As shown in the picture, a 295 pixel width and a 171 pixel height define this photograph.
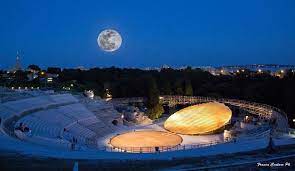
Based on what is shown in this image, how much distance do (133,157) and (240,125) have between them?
72.7 ft

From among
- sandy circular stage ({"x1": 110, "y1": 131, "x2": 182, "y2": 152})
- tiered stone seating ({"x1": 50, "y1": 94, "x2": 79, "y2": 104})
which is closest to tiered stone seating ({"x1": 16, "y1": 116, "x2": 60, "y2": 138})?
sandy circular stage ({"x1": 110, "y1": 131, "x2": 182, "y2": 152})

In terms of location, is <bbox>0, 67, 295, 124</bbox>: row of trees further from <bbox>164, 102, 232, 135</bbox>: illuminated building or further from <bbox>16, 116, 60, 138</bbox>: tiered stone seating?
<bbox>16, 116, 60, 138</bbox>: tiered stone seating

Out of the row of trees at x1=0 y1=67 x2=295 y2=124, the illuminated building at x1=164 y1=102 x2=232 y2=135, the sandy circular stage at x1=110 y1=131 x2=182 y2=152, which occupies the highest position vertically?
the row of trees at x1=0 y1=67 x2=295 y2=124

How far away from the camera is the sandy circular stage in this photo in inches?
1122

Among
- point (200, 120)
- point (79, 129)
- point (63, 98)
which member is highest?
point (63, 98)

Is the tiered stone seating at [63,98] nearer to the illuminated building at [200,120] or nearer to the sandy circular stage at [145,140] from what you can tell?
the sandy circular stage at [145,140]

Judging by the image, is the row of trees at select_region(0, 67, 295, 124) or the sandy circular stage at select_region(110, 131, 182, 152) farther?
the row of trees at select_region(0, 67, 295, 124)

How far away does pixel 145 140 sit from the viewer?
30219 millimetres

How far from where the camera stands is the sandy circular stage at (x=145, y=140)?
28500 mm

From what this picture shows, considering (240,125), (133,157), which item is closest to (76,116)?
(240,125)

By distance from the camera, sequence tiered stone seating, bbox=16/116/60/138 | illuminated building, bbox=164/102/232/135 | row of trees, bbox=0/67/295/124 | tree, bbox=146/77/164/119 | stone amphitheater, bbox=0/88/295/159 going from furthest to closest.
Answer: row of trees, bbox=0/67/295/124
tree, bbox=146/77/164/119
illuminated building, bbox=164/102/232/135
tiered stone seating, bbox=16/116/60/138
stone amphitheater, bbox=0/88/295/159

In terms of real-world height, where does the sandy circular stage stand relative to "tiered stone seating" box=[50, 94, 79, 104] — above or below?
below

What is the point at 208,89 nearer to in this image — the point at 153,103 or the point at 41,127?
the point at 153,103

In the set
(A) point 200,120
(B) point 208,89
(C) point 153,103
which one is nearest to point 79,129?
(A) point 200,120
